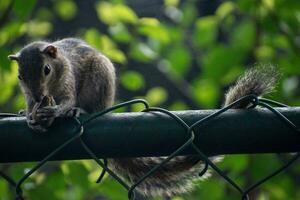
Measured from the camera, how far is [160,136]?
1.12 metres

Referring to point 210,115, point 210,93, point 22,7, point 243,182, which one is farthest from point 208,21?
point 210,115

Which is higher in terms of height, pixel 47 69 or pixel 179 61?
pixel 47 69

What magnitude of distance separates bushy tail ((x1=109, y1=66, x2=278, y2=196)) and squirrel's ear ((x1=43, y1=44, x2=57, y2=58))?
587 mm

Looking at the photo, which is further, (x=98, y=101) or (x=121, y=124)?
(x=98, y=101)

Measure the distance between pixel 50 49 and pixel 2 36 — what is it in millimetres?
213

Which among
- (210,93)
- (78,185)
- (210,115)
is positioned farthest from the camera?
(210,93)

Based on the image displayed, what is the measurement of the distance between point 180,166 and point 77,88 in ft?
2.69

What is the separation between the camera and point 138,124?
1.12 m

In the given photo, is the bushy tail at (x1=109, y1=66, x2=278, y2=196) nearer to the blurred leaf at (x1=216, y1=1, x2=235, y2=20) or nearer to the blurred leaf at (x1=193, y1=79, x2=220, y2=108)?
the blurred leaf at (x1=193, y1=79, x2=220, y2=108)

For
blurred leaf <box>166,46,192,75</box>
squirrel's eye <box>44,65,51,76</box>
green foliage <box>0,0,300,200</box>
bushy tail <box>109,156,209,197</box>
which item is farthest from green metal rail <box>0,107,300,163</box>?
blurred leaf <box>166,46,192,75</box>

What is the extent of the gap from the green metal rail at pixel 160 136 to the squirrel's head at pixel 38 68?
70 centimetres

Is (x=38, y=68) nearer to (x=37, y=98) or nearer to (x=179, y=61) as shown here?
(x=37, y=98)

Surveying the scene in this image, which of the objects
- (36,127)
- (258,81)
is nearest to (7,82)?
(36,127)

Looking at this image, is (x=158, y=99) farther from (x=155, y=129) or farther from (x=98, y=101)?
(x=155, y=129)
